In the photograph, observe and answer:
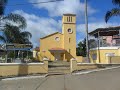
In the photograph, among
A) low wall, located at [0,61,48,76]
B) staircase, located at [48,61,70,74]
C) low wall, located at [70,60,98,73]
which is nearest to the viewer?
low wall, located at [0,61,48,76]

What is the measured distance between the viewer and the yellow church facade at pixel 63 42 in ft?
193

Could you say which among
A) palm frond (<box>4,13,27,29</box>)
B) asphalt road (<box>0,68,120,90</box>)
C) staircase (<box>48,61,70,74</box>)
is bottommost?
asphalt road (<box>0,68,120,90</box>)

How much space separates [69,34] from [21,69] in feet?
112

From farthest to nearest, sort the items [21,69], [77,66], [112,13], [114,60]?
[114,60], [112,13], [77,66], [21,69]

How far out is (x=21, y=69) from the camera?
25516mm

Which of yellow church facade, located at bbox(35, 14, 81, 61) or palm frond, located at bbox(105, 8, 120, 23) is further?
yellow church facade, located at bbox(35, 14, 81, 61)

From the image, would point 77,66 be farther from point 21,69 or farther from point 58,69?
point 21,69

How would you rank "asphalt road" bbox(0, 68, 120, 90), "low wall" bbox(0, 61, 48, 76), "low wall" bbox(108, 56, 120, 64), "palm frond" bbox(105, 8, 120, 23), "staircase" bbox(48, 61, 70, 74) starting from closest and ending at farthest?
"asphalt road" bbox(0, 68, 120, 90)
"low wall" bbox(0, 61, 48, 76)
"staircase" bbox(48, 61, 70, 74)
"palm frond" bbox(105, 8, 120, 23)
"low wall" bbox(108, 56, 120, 64)

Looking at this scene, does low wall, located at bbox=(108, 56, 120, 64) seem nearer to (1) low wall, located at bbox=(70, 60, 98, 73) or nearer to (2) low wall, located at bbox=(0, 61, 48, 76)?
(1) low wall, located at bbox=(70, 60, 98, 73)

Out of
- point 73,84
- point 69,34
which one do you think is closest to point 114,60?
point 73,84

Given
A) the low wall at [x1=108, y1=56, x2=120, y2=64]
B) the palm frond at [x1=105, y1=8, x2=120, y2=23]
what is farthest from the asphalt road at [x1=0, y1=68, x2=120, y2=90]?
the palm frond at [x1=105, y1=8, x2=120, y2=23]

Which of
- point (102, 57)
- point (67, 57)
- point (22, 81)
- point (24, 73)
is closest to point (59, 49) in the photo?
point (67, 57)

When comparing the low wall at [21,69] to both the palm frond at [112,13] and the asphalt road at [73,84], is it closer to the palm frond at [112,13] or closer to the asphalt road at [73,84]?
the asphalt road at [73,84]

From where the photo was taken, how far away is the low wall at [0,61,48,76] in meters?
24.7
